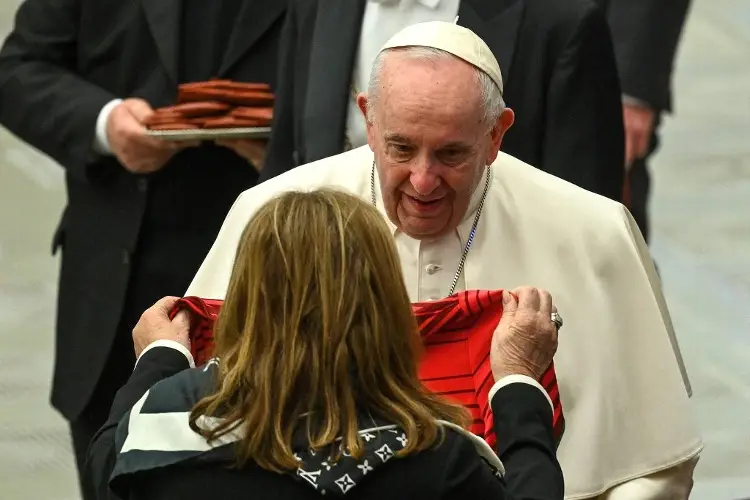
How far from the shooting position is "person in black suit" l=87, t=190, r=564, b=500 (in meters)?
2.96

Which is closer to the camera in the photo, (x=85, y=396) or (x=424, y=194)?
(x=424, y=194)

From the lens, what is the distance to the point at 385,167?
13.2ft

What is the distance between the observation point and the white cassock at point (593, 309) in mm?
4066

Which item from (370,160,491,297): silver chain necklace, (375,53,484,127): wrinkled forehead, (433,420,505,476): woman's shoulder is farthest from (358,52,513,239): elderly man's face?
(433,420,505,476): woman's shoulder

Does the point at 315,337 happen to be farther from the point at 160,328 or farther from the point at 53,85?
the point at 53,85

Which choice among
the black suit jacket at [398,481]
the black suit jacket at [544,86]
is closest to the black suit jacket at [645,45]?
the black suit jacket at [544,86]

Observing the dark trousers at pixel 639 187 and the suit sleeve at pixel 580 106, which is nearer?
the suit sleeve at pixel 580 106

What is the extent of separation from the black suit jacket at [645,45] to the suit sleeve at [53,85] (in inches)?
65.0

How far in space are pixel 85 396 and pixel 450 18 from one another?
1.65 m

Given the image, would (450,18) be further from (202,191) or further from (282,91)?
(202,191)

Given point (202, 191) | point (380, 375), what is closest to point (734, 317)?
point (202, 191)

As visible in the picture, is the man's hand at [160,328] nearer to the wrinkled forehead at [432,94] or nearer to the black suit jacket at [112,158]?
the wrinkled forehead at [432,94]

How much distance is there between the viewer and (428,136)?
395cm

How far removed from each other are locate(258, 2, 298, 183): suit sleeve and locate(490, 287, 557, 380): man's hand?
57.6 inches
